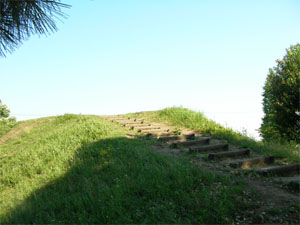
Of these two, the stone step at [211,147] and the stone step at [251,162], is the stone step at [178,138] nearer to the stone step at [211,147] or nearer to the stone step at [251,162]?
the stone step at [211,147]

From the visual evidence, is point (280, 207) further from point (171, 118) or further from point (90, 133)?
point (171, 118)

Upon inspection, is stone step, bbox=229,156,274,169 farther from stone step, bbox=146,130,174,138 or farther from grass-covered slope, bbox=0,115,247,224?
stone step, bbox=146,130,174,138

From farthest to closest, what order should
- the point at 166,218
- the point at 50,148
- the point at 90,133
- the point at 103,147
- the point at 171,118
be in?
the point at 171,118 → the point at 90,133 → the point at 50,148 → the point at 103,147 → the point at 166,218

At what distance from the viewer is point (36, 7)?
5918 millimetres

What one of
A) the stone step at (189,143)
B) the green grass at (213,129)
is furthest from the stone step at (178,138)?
the green grass at (213,129)

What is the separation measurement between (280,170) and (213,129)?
4.34 meters

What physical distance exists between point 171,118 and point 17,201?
8.67 m

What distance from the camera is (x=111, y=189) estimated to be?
16.5 ft

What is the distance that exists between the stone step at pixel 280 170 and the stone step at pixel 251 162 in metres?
0.49

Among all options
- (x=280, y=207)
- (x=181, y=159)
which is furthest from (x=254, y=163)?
(x=280, y=207)

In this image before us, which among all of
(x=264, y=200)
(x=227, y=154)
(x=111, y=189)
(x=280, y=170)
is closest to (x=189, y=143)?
(x=227, y=154)

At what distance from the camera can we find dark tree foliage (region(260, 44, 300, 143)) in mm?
11438

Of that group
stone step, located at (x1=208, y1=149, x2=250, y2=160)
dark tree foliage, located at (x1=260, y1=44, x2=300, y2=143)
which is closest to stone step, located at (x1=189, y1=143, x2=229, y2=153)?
stone step, located at (x1=208, y1=149, x2=250, y2=160)

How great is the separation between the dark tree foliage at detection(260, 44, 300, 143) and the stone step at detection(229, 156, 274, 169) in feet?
13.6
